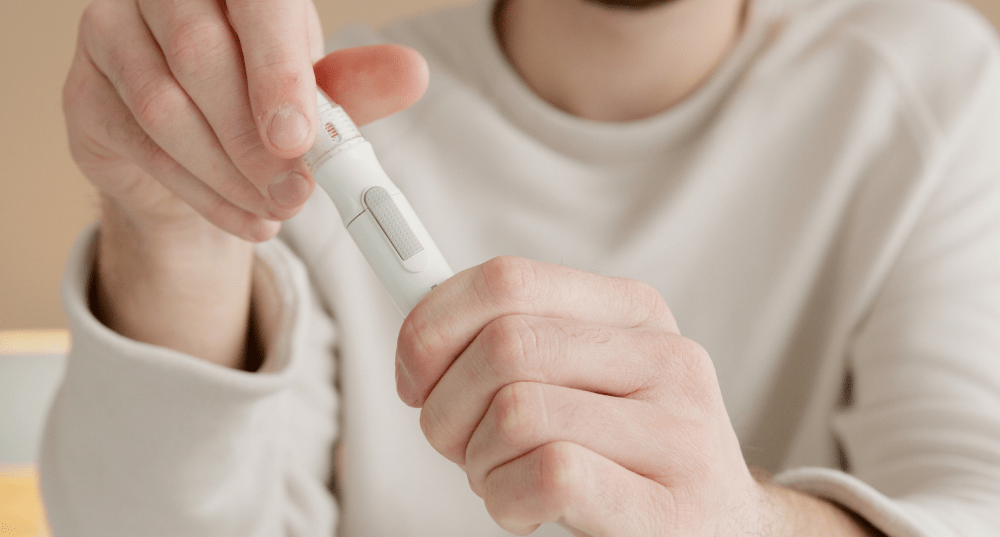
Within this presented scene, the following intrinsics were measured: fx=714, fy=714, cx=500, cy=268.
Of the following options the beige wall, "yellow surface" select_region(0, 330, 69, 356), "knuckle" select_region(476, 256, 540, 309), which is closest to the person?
"knuckle" select_region(476, 256, 540, 309)

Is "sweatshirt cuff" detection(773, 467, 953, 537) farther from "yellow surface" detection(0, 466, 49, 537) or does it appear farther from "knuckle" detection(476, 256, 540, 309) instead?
"yellow surface" detection(0, 466, 49, 537)

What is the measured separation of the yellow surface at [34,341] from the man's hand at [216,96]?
1112 millimetres

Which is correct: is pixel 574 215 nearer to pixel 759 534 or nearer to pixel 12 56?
pixel 759 534

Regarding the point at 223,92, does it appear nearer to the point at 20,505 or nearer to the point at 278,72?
the point at 278,72

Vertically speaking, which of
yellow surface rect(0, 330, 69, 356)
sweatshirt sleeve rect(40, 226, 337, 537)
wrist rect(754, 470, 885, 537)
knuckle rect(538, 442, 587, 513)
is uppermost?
knuckle rect(538, 442, 587, 513)

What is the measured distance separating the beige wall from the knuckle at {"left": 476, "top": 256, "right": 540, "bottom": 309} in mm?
1062

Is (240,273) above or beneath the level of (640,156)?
beneath

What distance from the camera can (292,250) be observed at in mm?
736

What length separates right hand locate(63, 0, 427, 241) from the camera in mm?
368

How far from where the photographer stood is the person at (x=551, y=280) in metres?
0.36

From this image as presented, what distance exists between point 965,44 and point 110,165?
2.67 ft

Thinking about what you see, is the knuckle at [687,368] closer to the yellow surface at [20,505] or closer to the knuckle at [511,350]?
the knuckle at [511,350]

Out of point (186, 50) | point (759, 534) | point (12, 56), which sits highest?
point (186, 50)

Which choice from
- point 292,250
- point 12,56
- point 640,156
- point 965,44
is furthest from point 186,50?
point 12,56
